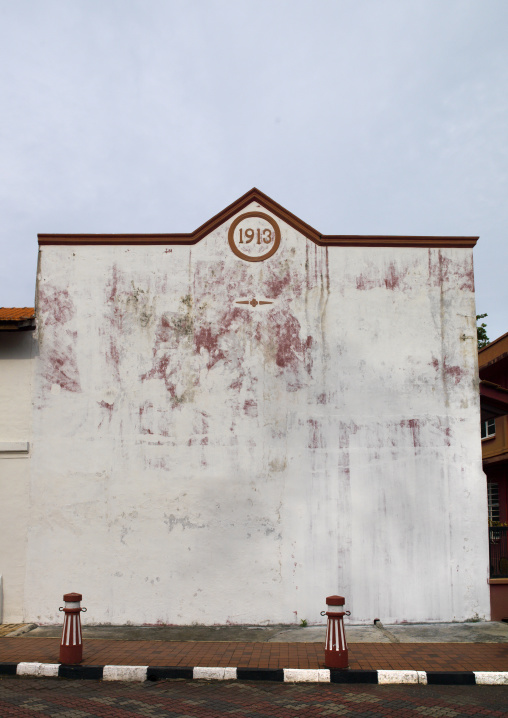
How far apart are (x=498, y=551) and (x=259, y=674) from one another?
5.06 m

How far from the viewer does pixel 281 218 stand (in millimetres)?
10938

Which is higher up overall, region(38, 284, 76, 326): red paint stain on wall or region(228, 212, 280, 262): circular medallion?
region(228, 212, 280, 262): circular medallion

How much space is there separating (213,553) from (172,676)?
9.14 feet

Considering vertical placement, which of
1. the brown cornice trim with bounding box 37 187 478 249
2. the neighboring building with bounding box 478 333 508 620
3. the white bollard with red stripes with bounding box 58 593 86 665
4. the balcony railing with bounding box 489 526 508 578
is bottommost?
the white bollard with red stripes with bounding box 58 593 86 665

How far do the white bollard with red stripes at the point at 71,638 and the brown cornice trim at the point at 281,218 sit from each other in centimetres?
596

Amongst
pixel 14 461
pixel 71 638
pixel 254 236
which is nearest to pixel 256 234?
pixel 254 236

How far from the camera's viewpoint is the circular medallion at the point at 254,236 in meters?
10.9

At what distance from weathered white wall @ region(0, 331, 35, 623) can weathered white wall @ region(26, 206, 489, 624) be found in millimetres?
187

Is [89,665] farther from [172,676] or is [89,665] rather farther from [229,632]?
[229,632]

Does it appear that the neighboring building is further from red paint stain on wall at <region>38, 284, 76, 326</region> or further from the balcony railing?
red paint stain on wall at <region>38, 284, 76, 326</region>

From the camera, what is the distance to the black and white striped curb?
23.3ft

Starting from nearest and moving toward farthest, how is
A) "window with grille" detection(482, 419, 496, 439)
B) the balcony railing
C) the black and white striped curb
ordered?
the black and white striped curb, the balcony railing, "window with grille" detection(482, 419, 496, 439)

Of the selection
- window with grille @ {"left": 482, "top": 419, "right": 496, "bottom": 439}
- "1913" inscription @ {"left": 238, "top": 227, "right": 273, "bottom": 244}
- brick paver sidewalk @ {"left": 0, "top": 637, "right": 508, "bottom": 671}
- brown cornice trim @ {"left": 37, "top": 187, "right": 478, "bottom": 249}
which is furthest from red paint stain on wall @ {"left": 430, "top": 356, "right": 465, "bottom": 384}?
window with grille @ {"left": 482, "top": 419, "right": 496, "bottom": 439}

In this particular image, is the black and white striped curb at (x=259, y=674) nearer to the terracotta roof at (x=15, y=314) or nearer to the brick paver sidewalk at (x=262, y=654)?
the brick paver sidewalk at (x=262, y=654)
